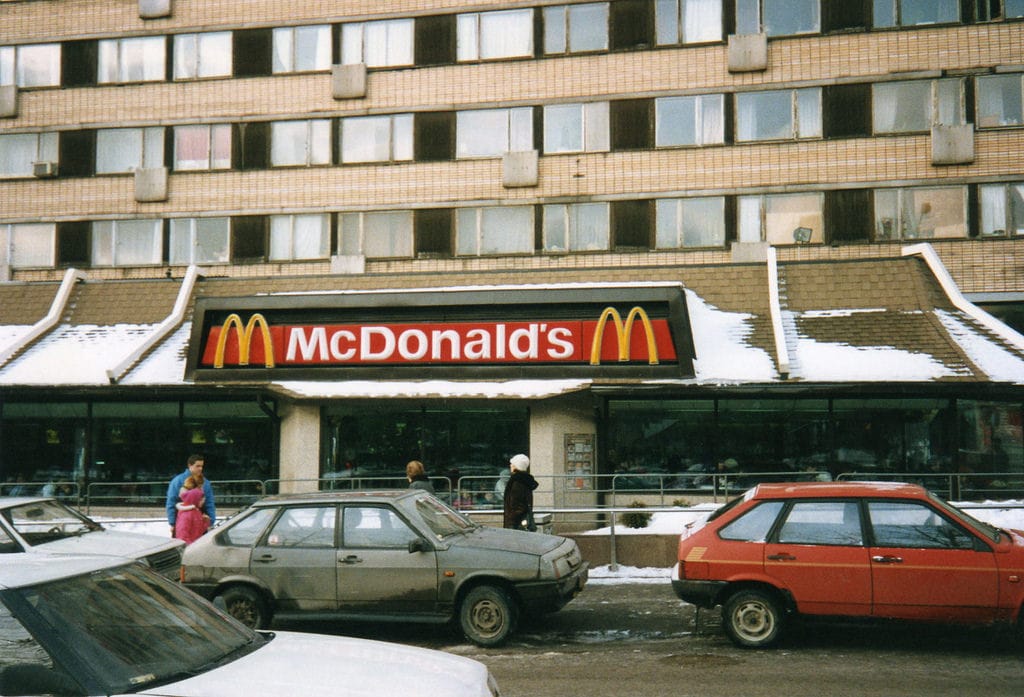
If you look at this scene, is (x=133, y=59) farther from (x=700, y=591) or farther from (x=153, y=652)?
(x=153, y=652)

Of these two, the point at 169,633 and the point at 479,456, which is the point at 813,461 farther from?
the point at 169,633

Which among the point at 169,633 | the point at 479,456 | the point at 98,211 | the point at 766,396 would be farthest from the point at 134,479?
the point at 169,633

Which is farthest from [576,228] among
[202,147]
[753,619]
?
[753,619]

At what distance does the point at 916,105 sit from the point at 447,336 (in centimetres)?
1315

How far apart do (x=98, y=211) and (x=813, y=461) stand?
1986cm

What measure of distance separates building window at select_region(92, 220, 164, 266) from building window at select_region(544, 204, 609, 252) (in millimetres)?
10627

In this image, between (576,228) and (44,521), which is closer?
(44,521)

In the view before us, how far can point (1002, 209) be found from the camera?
22594 mm

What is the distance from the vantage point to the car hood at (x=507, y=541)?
9633 millimetres

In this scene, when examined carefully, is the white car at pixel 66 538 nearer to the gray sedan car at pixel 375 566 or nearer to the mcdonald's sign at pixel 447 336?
the gray sedan car at pixel 375 566

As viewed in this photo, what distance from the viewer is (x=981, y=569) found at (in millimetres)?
8719

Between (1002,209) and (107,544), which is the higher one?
(1002,209)

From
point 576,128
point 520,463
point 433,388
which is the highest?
point 576,128

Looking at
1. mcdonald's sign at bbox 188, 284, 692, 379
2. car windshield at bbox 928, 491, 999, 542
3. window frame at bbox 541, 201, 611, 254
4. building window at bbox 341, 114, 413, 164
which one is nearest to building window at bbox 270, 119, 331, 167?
→ building window at bbox 341, 114, 413, 164
